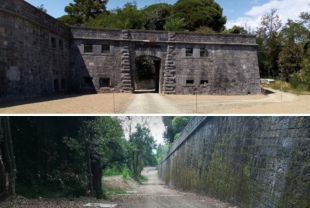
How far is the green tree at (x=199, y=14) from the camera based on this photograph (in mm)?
36750

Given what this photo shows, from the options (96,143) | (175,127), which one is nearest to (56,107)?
(96,143)

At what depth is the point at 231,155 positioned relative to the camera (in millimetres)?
7875

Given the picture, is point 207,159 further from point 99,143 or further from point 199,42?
point 199,42

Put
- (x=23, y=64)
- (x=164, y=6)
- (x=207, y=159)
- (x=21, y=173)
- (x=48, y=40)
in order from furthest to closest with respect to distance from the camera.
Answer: (x=164, y=6)
(x=48, y=40)
(x=23, y=64)
(x=207, y=159)
(x=21, y=173)

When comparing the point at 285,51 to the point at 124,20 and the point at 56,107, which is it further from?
the point at 56,107

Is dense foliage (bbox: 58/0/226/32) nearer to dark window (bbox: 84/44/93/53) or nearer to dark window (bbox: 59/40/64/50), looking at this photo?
dark window (bbox: 84/44/93/53)

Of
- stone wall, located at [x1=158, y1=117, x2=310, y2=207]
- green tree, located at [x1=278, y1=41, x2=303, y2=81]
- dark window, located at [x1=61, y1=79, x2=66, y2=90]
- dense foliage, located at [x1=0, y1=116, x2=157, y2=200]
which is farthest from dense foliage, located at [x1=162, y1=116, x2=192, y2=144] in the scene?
green tree, located at [x1=278, y1=41, x2=303, y2=81]

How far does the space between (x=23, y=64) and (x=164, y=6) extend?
26917 millimetres

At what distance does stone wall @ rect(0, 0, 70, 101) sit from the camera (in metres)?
13.1

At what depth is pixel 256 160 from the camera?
6.24 m

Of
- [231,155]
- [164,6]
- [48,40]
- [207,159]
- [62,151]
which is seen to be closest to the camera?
[231,155]

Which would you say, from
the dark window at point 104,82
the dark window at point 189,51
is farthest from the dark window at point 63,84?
the dark window at point 189,51

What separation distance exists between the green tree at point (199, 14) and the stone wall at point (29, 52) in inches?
810

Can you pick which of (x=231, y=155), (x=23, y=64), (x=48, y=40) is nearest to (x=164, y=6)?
(x=48, y=40)
